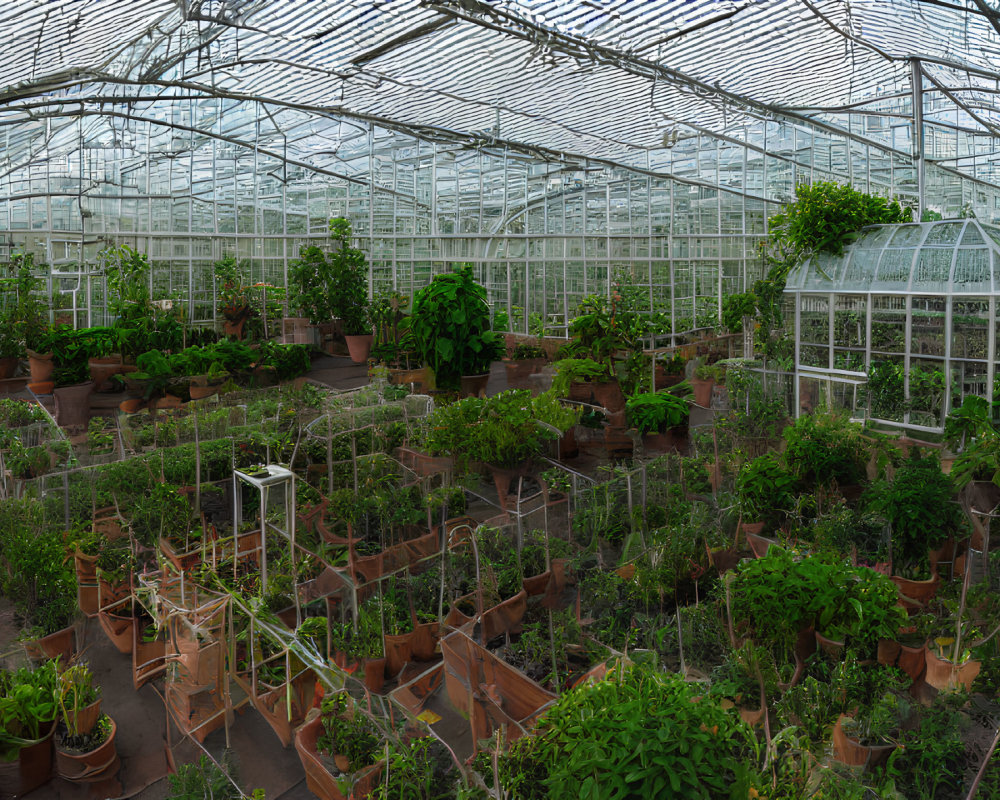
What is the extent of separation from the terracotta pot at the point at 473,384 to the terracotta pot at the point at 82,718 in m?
8.23

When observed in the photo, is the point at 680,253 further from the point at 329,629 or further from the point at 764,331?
the point at 329,629

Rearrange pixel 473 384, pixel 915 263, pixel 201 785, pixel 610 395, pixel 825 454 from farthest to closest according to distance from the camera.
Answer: pixel 473 384 < pixel 610 395 < pixel 915 263 < pixel 825 454 < pixel 201 785

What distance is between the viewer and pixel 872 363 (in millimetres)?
9891

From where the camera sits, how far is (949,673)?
5.21m

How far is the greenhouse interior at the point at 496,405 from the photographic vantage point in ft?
15.9

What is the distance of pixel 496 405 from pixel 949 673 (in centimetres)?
490

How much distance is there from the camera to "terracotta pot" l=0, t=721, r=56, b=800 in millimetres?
4812

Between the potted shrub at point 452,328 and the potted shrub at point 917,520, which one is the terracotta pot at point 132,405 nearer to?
the potted shrub at point 452,328

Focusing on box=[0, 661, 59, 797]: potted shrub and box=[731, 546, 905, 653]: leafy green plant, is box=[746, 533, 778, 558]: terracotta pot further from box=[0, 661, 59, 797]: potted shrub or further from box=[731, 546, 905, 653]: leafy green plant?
box=[0, 661, 59, 797]: potted shrub

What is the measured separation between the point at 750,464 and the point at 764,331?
351 centimetres

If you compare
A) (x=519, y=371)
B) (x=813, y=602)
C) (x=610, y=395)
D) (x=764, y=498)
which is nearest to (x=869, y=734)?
(x=813, y=602)

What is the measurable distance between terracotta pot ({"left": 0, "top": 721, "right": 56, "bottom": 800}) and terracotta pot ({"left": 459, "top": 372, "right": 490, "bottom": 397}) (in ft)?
27.8

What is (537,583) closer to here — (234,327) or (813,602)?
(813,602)

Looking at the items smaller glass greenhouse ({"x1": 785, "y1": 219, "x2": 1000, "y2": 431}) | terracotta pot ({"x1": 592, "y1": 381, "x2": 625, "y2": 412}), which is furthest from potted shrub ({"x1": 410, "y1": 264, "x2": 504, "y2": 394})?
smaller glass greenhouse ({"x1": 785, "y1": 219, "x2": 1000, "y2": 431})
